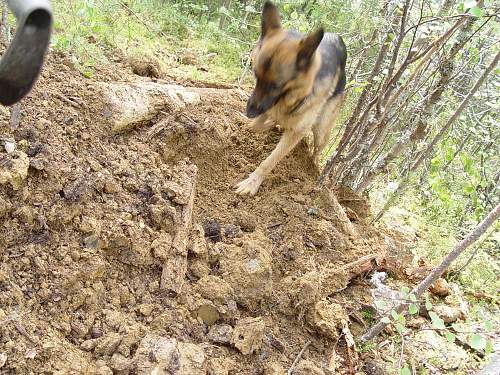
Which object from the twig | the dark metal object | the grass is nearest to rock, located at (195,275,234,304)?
the twig

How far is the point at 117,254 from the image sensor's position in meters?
2.51

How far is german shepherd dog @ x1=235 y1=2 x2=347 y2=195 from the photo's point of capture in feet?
11.1

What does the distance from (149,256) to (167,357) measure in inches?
25.2

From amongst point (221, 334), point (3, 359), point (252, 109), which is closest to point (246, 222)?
point (252, 109)

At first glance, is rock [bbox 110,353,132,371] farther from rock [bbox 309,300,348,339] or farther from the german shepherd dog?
the german shepherd dog

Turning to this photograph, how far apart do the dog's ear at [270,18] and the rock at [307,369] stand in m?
2.63

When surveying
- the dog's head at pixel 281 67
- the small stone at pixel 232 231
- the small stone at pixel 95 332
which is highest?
the dog's head at pixel 281 67

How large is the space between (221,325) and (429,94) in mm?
2735

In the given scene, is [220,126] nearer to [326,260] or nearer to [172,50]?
[326,260]

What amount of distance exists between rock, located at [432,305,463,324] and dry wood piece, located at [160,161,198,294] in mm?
1989

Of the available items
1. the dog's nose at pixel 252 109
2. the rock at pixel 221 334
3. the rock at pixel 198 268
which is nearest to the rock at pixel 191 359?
the rock at pixel 221 334

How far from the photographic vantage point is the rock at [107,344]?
210 cm

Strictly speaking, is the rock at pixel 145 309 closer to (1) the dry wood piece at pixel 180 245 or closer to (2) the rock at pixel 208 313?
(1) the dry wood piece at pixel 180 245

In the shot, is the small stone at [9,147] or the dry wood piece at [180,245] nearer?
the small stone at [9,147]
